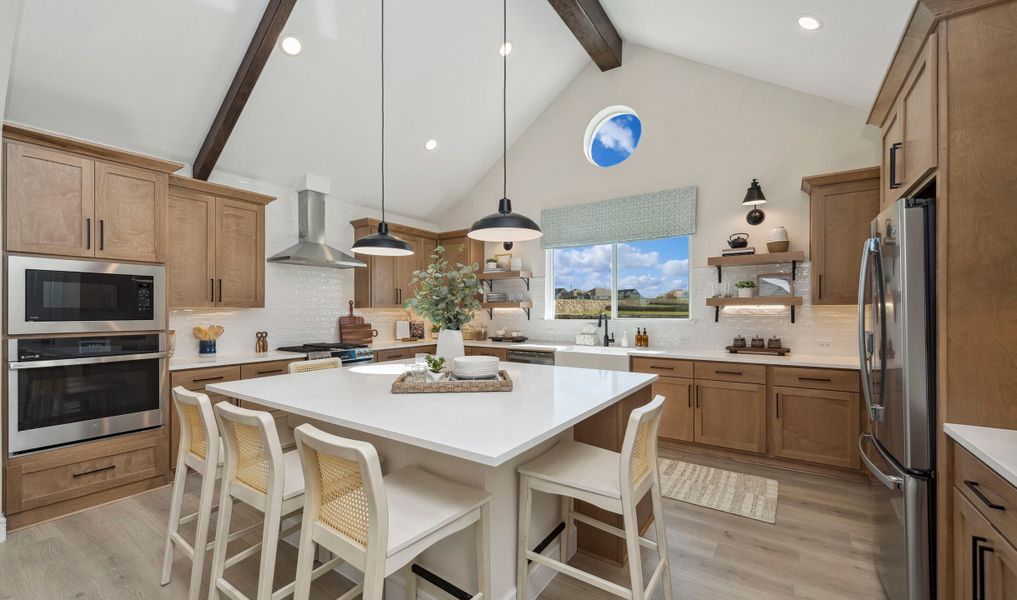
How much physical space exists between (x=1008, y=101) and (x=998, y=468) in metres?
1.34

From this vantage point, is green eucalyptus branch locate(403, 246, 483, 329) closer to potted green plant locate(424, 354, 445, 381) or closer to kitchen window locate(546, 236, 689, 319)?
potted green plant locate(424, 354, 445, 381)

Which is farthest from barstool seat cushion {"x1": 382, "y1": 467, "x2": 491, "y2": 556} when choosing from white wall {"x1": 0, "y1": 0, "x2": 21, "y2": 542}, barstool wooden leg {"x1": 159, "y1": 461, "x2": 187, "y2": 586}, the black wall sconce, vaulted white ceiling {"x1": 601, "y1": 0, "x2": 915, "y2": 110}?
the black wall sconce

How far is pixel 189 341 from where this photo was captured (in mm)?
4039

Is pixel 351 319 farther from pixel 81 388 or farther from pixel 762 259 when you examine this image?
pixel 762 259

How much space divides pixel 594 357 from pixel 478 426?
3.02 metres

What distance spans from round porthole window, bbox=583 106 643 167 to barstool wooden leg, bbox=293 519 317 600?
478 centimetres

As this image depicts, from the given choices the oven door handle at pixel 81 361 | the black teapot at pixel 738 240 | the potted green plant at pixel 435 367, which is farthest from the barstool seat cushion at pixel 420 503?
the black teapot at pixel 738 240

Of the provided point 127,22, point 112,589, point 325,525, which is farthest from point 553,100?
point 112,589

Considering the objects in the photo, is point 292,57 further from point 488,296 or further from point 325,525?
point 325,525

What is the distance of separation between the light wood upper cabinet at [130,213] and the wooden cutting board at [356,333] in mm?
2139

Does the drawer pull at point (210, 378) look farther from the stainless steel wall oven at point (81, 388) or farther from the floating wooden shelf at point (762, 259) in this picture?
the floating wooden shelf at point (762, 259)

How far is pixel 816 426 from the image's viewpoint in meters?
3.44

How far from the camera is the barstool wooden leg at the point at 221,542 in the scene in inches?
68.9

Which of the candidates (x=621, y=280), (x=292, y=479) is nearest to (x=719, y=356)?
(x=621, y=280)
